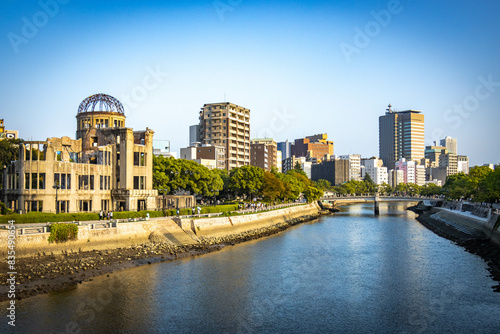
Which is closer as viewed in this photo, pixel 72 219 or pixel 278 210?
pixel 72 219

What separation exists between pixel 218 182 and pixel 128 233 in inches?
1699

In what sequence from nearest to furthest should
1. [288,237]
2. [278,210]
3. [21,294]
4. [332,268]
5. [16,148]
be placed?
[21,294], [332,268], [288,237], [16,148], [278,210]

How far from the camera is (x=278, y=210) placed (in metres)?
104

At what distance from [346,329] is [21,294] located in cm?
2651

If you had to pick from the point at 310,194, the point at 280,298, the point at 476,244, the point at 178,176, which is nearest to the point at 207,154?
the point at 310,194

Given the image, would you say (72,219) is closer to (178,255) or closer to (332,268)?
(178,255)

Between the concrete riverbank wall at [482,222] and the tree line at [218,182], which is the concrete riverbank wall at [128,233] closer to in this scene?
the tree line at [218,182]

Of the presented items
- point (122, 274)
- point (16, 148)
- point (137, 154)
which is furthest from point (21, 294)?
point (16, 148)

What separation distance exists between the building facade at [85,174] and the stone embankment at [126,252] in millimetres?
10830

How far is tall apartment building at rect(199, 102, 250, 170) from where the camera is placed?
541ft

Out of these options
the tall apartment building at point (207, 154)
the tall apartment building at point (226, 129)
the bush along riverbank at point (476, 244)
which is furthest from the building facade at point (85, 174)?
the tall apartment building at point (226, 129)

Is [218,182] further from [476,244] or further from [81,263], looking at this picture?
[81,263]

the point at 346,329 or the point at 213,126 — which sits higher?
the point at 213,126

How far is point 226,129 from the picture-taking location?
165 meters
